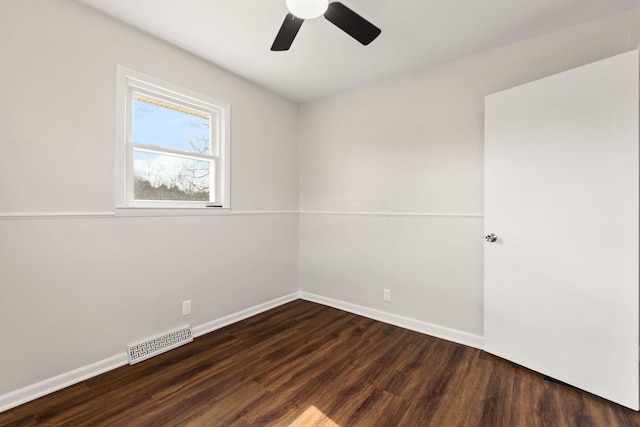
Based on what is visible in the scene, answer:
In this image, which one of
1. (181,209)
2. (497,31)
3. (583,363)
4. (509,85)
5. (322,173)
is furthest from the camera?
(322,173)

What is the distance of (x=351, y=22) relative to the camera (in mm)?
1649

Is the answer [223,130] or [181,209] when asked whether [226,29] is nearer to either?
[223,130]

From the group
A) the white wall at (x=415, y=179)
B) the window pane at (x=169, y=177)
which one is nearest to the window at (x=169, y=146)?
the window pane at (x=169, y=177)

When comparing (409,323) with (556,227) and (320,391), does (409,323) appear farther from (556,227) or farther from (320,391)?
(556,227)

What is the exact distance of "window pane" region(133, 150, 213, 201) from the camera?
2.25 meters

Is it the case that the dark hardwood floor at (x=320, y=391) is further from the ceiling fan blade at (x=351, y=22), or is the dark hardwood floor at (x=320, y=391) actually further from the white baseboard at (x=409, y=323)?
the ceiling fan blade at (x=351, y=22)

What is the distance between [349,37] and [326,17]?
0.61m

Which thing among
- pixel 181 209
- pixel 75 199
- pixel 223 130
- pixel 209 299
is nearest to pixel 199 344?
pixel 209 299

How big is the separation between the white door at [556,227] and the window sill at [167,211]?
238 centimetres

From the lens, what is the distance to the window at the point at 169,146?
2.13m

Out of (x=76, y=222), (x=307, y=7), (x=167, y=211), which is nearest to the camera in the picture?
(x=307, y=7)

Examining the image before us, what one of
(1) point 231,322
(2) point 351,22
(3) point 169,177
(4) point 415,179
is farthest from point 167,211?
(4) point 415,179

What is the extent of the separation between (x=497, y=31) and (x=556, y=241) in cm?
159

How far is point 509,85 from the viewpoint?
225 centimetres
